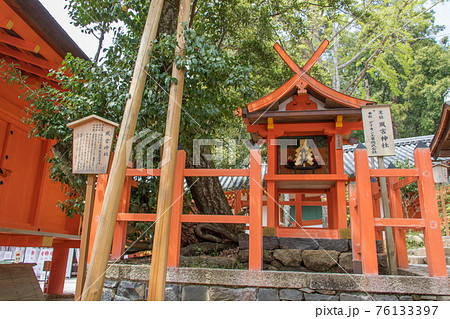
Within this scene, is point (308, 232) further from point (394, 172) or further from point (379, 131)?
point (379, 131)

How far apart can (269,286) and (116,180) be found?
74.6 inches

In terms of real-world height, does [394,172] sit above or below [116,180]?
above

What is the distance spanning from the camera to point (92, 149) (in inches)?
129

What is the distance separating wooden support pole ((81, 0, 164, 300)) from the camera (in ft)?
9.16

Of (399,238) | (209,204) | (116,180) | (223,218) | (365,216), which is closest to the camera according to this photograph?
(116,180)

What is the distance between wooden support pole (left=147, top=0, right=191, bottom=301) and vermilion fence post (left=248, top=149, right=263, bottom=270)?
3.11 feet

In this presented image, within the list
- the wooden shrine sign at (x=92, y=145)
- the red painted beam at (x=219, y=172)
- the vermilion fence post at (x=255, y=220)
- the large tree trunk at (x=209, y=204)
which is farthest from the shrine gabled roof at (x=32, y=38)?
the vermilion fence post at (x=255, y=220)

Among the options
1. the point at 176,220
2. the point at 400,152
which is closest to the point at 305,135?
the point at 176,220

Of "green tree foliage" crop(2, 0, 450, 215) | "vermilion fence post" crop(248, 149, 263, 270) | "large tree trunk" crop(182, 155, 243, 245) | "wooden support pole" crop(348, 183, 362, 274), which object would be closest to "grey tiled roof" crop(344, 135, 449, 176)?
"green tree foliage" crop(2, 0, 450, 215)

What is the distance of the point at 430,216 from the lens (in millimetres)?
3293

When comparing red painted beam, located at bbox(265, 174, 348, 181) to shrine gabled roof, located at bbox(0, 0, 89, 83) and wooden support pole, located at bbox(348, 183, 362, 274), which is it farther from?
shrine gabled roof, located at bbox(0, 0, 89, 83)

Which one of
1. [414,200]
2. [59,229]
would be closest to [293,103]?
[59,229]

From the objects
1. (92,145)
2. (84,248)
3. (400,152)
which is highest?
(400,152)

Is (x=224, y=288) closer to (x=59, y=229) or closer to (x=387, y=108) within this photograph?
(x=387, y=108)
